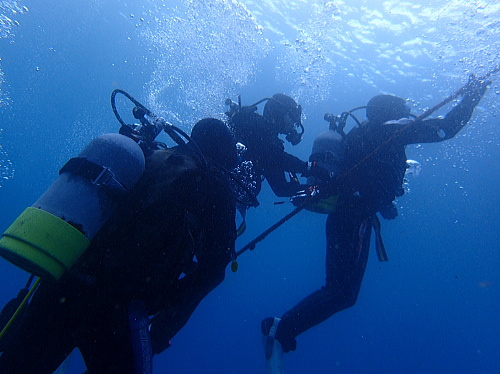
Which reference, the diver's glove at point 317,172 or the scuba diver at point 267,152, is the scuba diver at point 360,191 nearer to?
the diver's glove at point 317,172

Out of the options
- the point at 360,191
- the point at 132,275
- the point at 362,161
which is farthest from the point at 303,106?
the point at 132,275

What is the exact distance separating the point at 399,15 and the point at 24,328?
18.1 meters

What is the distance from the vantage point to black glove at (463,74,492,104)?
3795 mm

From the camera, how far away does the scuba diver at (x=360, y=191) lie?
3986mm

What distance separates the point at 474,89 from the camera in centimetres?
385

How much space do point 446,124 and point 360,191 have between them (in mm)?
1379

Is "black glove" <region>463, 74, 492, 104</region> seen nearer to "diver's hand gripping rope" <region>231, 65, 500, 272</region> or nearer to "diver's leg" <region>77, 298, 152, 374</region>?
"diver's hand gripping rope" <region>231, 65, 500, 272</region>

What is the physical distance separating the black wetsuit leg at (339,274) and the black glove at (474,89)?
192 centimetres

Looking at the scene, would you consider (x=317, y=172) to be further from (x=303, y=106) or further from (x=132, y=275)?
(x=303, y=106)

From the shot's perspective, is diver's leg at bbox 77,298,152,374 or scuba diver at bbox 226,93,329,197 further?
scuba diver at bbox 226,93,329,197

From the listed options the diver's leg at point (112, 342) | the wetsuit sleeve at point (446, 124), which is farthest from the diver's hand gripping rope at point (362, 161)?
the diver's leg at point (112, 342)

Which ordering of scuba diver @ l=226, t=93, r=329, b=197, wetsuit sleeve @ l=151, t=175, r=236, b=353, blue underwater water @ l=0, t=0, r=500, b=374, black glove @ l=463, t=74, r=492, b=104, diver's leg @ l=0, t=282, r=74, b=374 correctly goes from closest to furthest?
diver's leg @ l=0, t=282, r=74, b=374 < wetsuit sleeve @ l=151, t=175, r=236, b=353 < black glove @ l=463, t=74, r=492, b=104 < scuba diver @ l=226, t=93, r=329, b=197 < blue underwater water @ l=0, t=0, r=500, b=374

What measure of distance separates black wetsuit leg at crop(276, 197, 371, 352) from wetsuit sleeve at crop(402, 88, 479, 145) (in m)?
1.22

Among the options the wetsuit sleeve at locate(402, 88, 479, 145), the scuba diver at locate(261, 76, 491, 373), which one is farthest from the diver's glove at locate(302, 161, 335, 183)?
the wetsuit sleeve at locate(402, 88, 479, 145)
